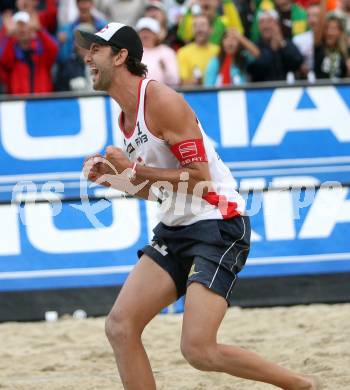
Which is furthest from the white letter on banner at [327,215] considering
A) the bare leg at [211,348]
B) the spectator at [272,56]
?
the bare leg at [211,348]

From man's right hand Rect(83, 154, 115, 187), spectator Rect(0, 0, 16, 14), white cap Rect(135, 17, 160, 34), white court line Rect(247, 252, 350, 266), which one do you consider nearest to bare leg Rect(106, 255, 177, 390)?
man's right hand Rect(83, 154, 115, 187)

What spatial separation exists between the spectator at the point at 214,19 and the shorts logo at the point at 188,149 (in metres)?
5.97

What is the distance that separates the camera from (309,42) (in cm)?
1030

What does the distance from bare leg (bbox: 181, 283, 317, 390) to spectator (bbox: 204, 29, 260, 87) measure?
222 inches

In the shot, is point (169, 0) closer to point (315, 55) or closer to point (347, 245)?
point (315, 55)

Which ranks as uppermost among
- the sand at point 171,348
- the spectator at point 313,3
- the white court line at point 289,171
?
the spectator at point 313,3

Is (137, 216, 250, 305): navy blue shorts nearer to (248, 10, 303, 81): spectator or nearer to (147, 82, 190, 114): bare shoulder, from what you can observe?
(147, 82, 190, 114): bare shoulder

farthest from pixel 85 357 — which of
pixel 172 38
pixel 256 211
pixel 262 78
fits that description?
pixel 172 38

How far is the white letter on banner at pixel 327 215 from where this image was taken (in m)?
7.67

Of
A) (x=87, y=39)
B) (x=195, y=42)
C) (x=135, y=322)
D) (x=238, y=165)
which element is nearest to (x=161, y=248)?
(x=135, y=322)

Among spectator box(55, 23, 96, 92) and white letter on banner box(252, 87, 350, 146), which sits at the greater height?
spectator box(55, 23, 96, 92)

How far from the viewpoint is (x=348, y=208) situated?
7688mm

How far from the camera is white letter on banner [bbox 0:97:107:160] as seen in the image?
29.0 feet

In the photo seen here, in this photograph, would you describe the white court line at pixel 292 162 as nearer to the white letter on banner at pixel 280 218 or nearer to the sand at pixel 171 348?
the white letter on banner at pixel 280 218
